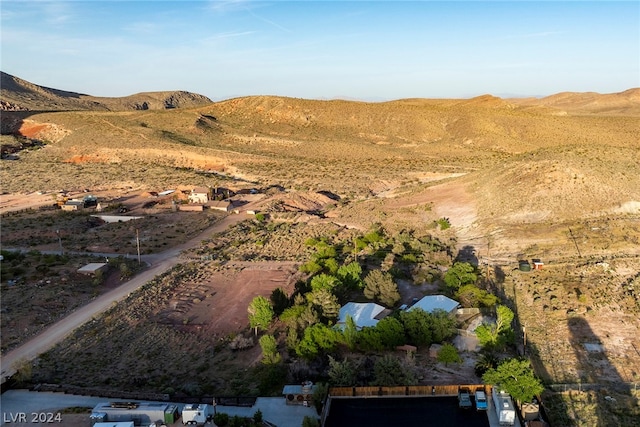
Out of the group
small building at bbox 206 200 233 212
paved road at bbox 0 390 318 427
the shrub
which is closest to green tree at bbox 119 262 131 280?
paved road at bbox 0 390 318 427

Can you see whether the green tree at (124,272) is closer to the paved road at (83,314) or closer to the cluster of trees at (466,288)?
the paved road at (83,314)

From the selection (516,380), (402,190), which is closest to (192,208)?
(402,190)

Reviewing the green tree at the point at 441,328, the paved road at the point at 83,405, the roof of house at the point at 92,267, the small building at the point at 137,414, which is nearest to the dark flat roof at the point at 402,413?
the paved road at the point at 83,405

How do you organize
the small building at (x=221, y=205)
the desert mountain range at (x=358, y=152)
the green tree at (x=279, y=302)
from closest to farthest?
the green tree at (x=279, y=302), the desert mountain range at (x=358, y=152), the small building at (x=221, y=205)

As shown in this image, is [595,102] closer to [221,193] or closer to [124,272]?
[221,193]

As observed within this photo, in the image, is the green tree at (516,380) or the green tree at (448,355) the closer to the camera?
the green tree at (516,380)

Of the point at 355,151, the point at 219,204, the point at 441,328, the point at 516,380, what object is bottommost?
the point at 441,328
